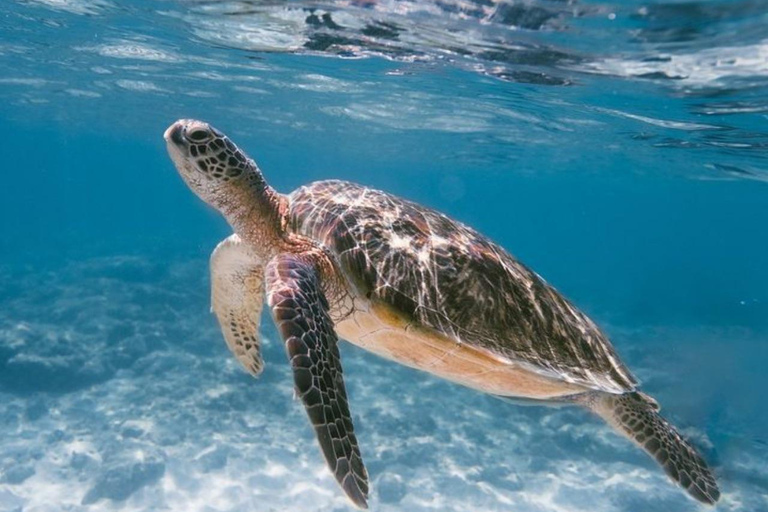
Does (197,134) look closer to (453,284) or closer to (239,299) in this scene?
(239,299)

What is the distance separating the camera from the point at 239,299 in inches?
230

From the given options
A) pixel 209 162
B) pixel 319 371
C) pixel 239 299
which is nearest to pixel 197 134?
pixel 209 162

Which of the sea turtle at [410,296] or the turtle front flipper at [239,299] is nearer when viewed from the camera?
the sea turtle at [410,296]

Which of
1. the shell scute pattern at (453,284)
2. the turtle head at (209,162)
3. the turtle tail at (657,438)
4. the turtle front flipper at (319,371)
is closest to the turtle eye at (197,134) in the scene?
the turtle head at (209,162)

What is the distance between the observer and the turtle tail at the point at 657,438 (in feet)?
15.5

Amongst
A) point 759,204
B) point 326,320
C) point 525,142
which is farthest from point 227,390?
point 759,204

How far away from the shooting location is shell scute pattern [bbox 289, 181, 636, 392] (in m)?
4.16

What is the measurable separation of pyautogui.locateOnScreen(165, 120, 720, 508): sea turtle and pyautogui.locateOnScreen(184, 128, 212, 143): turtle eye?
1 cm

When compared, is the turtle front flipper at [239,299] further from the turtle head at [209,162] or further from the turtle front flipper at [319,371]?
the turtle front flipper at [319,371]

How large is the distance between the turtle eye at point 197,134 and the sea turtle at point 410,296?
0.01m

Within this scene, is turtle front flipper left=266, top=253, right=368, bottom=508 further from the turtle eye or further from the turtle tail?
the turtle tail

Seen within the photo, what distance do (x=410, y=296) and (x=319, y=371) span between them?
1135mm

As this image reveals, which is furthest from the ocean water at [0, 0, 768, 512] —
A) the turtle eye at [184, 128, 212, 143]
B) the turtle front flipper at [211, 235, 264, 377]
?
the turtle eye at [184, 128, 212, 143]

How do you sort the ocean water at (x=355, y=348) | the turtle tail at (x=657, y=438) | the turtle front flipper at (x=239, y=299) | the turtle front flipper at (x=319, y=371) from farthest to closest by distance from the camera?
the ocean water at (x=355, y=348), the turtle front flipper at (x=239, y=299), the turtle tail at (x=657, y=438), the turtle front flipper at (x=319, y=371)
